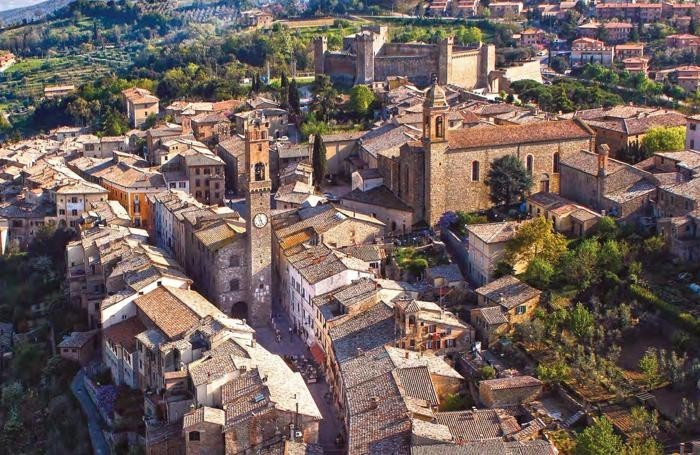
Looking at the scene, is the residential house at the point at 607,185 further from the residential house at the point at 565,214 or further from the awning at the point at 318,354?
the awning at the point at 318,354

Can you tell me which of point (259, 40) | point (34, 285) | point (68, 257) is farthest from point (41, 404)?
point (259, 40)

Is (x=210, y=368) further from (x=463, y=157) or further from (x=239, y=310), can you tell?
(x=463, y=157)

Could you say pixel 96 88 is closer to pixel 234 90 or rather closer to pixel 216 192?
pixel 234 90

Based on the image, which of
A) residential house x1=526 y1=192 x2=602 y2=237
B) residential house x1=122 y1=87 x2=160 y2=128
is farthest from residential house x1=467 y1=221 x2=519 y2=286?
residential house x1=122 y1=87 x2=160 y2=128

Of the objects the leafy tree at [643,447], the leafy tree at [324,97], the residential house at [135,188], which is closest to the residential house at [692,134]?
the leafy tree at [643,447]

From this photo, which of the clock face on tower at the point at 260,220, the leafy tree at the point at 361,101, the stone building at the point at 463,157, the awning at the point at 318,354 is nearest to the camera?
the awning at the point at 318,354

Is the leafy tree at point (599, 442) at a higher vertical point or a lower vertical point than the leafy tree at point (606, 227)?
lower

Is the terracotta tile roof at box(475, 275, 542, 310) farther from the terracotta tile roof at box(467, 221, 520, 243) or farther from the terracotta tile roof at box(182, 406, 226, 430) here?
the terracotta tile roof at box(182, 406, 226, 430)
